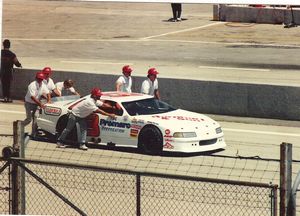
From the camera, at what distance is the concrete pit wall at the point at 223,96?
22750mm

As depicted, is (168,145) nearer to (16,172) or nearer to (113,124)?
(113,124)

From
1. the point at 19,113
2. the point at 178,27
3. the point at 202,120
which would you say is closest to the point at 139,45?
the point at 178,27

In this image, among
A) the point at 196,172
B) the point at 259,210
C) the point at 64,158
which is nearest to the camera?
the point at 259,210

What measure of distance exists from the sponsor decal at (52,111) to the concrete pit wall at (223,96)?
13.4ft

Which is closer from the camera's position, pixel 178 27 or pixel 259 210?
pixel 259 210

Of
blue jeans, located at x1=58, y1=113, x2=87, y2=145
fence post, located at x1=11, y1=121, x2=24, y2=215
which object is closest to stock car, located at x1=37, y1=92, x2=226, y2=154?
blue jeans, located at x1=58, y1=113, x2=87, y2=145

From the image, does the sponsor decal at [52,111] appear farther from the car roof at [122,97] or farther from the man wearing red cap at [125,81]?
the man wearing red cap at [125,81]

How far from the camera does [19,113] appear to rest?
23.7 m

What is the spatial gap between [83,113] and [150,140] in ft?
5.05

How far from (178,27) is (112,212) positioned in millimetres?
22885

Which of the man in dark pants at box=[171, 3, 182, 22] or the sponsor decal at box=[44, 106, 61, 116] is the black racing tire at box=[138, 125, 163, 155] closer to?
the sponsor decal at box=[44, 106, 61, 116]

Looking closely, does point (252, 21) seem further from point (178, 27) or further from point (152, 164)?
point (152, 164)

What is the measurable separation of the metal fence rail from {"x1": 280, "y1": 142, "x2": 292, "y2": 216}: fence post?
120 inches

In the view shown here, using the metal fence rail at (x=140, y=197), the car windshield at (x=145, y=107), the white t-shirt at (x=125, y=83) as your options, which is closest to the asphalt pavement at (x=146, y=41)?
the white t-shirt at (x=125, y=83)
